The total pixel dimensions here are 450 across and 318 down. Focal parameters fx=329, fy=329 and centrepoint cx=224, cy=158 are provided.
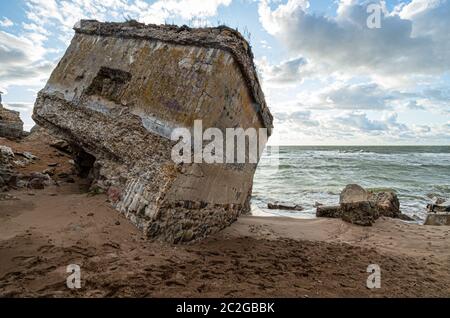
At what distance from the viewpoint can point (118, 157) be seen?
15.7ft

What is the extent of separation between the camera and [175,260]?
3.58 meters

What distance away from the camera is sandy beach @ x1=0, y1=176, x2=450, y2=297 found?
289cm

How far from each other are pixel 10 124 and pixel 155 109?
8.52 m

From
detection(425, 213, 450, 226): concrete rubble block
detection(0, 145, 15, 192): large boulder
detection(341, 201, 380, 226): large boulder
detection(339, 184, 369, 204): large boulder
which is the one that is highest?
detection(0, 145, 15, 192): large boulder

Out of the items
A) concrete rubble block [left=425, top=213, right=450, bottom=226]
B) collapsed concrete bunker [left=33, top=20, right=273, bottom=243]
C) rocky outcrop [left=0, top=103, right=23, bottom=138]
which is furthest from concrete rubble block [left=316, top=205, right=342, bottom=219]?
rocky outcrop [left=0, top=103, right=23, bottom=138]

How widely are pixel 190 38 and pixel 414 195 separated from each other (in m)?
12.6

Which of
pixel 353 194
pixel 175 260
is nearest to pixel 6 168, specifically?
pixel 175 260

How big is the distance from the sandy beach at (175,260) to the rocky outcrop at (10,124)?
5.71 m

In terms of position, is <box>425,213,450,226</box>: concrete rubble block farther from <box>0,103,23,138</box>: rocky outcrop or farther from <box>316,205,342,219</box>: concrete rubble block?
<box>0,103,23,138</box>: rocky outcrop

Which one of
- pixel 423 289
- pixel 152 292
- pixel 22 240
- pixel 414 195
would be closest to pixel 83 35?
pixel 22 240

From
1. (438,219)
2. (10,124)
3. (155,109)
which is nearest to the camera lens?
(155,109)

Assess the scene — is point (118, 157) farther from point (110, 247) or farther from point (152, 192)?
point (110, 247)

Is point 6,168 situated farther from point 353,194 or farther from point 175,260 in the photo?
point 353,194

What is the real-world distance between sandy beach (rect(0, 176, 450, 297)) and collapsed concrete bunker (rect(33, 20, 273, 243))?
38cm
